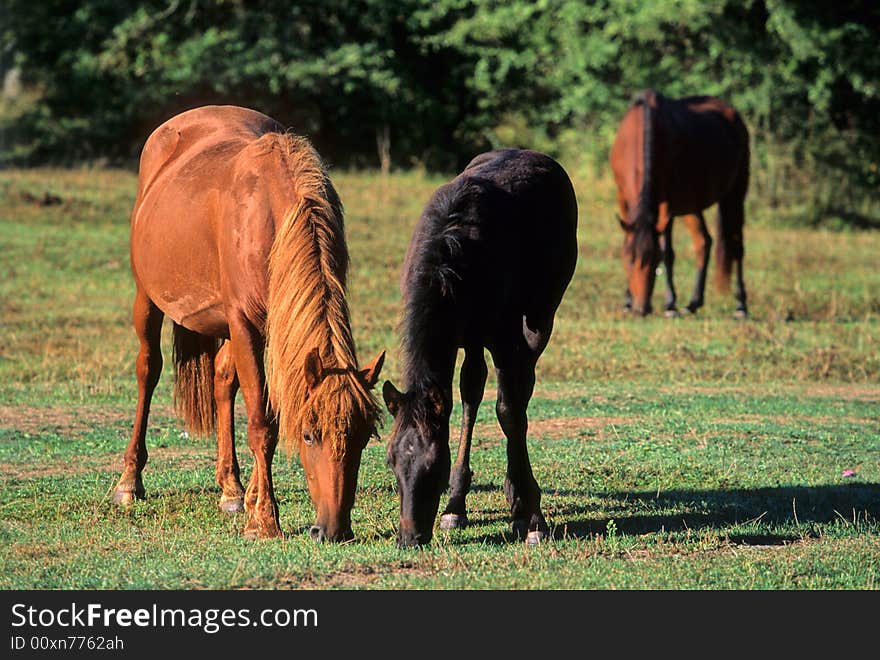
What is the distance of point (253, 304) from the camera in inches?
265

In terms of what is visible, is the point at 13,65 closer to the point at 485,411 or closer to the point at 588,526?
the point at 485,411

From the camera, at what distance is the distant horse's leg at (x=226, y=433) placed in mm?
7578

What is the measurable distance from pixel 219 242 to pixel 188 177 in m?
0.83

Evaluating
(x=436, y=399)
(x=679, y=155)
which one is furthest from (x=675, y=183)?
(x=436, y=399)

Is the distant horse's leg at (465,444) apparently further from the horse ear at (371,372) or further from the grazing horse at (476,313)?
the horse ear at (371,372)

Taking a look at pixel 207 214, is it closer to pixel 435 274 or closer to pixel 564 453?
pixel 435 274

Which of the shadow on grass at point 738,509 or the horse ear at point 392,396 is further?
the shadow on grass at point 738,509

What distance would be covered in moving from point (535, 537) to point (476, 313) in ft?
3.76

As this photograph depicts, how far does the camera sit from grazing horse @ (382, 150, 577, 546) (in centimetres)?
611

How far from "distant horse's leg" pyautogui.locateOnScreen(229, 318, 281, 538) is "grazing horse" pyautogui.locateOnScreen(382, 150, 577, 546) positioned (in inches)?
32.3

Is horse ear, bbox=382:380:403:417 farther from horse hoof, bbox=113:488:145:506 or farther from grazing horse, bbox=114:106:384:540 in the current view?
horse hoof, bbox=113:488:145:506

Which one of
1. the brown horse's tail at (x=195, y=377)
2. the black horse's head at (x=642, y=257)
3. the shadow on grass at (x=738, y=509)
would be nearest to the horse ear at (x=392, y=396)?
the shadow on grass at (x=738, y=509)

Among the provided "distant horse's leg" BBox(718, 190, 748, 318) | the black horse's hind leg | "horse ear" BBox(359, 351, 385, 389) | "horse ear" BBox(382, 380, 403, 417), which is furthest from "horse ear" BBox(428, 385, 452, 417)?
"distant horse's leg" BBox(718, 190, 748, 318)

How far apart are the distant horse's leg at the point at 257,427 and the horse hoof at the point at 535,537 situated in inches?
48.3
